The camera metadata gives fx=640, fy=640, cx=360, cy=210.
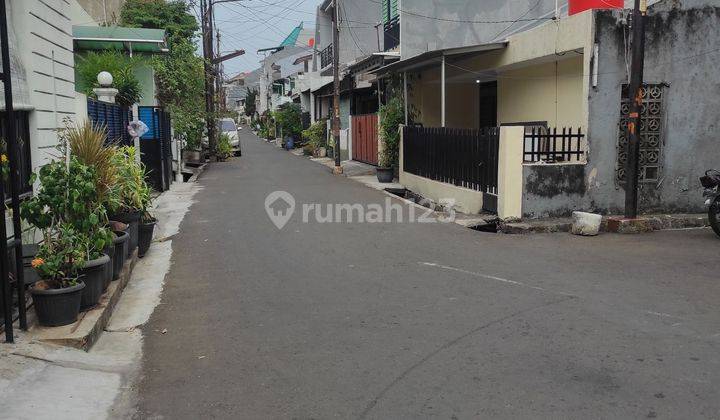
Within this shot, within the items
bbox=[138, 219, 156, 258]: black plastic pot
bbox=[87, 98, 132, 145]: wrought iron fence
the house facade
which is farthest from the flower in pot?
the house facade

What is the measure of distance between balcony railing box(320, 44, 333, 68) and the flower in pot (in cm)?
2902

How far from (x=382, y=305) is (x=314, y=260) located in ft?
7.78

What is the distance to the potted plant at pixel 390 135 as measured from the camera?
1866 cm

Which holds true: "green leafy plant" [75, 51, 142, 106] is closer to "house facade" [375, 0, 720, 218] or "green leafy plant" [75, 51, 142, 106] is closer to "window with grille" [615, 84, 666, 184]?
"house facade" [375, 0, 720, 218]

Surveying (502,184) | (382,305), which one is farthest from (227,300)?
(502,184)

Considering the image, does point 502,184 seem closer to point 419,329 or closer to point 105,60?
point 419,329

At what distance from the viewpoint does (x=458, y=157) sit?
13445 millimetres

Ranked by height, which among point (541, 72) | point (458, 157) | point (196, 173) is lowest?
point (196, 173)

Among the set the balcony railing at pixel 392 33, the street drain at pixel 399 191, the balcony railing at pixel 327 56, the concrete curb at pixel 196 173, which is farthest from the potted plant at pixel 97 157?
the balcony railing at pixel 327 56

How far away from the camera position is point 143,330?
593 cm

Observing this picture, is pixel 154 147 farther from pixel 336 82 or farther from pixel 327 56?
pixel 327 56

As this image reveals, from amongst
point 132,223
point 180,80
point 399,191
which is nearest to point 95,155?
point 132,223

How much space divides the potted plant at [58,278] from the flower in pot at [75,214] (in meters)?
0.07

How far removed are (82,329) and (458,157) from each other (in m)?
9.44
